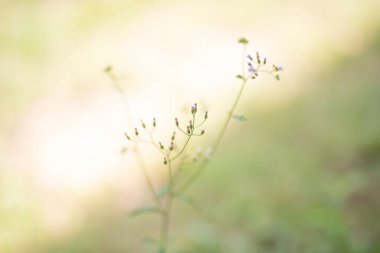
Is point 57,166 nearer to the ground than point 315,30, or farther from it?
nearer to the ground

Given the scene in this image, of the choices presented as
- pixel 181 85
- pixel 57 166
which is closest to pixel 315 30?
pixel 181 85

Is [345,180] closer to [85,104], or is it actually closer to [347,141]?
[347,141]

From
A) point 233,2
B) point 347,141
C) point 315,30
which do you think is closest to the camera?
point 347,141

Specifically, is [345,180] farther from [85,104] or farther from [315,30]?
[85,104]

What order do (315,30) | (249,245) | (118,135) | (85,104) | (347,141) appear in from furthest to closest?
(315,30), (85,104), (118,135), (347,141), (249,245)

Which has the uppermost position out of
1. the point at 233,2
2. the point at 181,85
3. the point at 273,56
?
the point at 233,2

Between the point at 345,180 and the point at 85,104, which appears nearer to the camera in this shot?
the point at 345,180

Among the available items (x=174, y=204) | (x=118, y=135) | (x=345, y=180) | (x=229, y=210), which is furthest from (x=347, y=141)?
(x=118, y=135)
